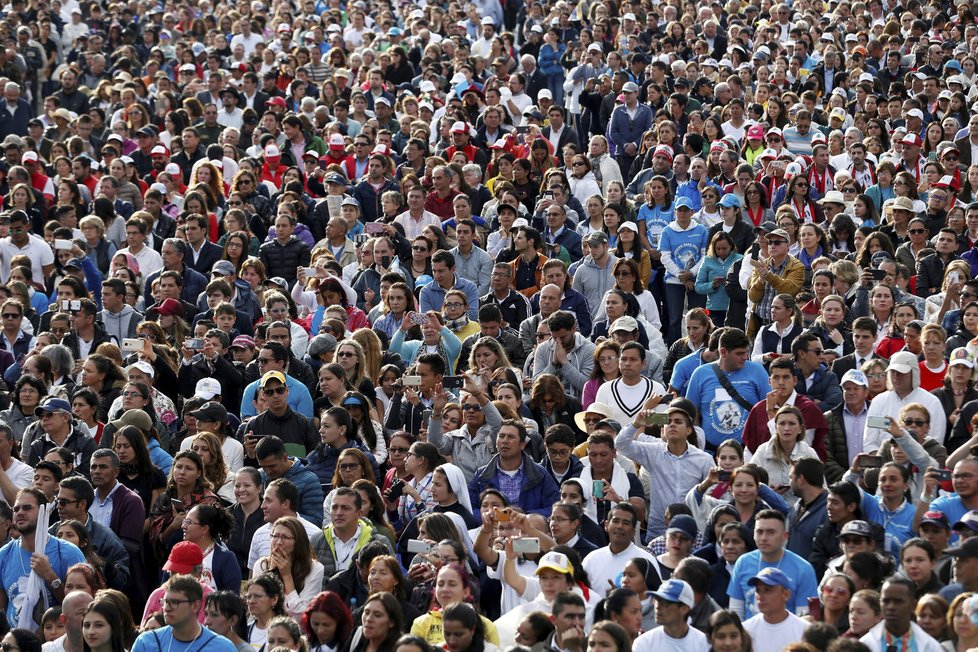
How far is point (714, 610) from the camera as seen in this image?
9.53 metres

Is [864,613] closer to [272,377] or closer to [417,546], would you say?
[417,546]

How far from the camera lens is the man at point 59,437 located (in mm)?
12195

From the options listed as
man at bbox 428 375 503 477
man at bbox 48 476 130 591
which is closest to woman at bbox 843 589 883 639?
man at bbox 428 375 503 477

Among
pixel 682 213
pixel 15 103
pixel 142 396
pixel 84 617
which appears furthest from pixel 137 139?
pixel 84 617

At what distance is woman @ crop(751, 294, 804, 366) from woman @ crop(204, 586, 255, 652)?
5.29 m

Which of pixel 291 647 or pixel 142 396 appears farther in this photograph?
pixel 142 396

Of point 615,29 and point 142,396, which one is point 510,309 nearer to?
point 142,396

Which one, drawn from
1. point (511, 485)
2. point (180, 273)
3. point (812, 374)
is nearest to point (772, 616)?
point (511, 485)

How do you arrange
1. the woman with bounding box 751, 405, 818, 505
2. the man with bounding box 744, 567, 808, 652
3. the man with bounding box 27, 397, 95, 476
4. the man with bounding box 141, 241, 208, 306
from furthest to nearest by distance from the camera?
the man with bounding box 141, 241, 208, 306 < the man with bounding box 27, 397, 95, 476 < the woman with bounding box 751, 405, 818, 505 < the man with bounding box 744, 567, 808, 652

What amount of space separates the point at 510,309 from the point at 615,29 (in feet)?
35.4

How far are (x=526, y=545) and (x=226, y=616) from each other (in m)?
1.58

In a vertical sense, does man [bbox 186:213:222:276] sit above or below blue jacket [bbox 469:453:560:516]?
below

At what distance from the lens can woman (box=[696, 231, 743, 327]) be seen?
1550cm

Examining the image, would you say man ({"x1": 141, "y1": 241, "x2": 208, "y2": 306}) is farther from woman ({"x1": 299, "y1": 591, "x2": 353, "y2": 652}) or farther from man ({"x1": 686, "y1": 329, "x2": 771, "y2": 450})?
woman ({"x1": 299, "y1": 591, "x2": 353, "y2": 652})
